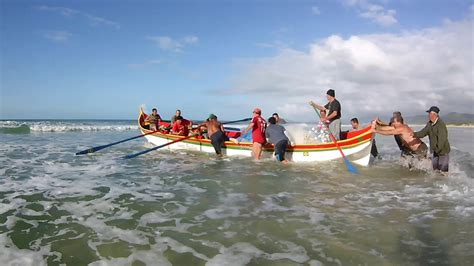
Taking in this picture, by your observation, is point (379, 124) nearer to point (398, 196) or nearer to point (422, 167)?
point (422, 167)

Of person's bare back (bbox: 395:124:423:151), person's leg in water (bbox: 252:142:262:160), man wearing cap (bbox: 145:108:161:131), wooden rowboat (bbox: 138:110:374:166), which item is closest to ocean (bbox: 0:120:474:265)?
person's bare back (bbox: 395:124:423:151)

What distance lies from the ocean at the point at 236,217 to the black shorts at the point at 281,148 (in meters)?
1.67

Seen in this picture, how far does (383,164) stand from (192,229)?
8639mm

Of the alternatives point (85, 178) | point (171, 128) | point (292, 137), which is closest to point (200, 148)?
point (171, 128)

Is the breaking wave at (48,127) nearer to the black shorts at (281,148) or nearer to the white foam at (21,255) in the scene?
the black shorts at (281,148)

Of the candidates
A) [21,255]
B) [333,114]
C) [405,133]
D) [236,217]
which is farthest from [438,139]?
[21,255]

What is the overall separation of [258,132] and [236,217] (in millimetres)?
6825

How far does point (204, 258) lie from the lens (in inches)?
167

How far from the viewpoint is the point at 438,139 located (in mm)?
9008

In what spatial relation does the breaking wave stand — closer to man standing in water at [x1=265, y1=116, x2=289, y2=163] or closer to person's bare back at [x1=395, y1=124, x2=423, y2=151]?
man standing in water at [x1=265, y1=116, x2=289, y2=163]

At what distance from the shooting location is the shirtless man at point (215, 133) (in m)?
13.8

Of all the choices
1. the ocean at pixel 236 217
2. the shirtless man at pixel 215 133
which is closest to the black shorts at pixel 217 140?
the shirtless man at pixel 215 133

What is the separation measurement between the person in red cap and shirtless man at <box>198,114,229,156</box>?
170 cm

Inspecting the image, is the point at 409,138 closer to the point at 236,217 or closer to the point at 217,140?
the point at 217,140
